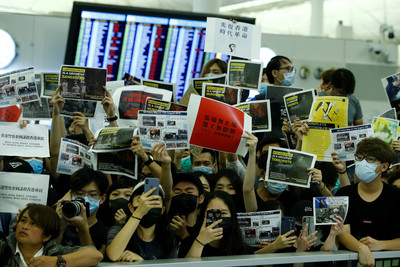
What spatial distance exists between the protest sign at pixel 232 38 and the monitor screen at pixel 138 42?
2917 mm

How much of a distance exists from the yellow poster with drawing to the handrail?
111 centimetres

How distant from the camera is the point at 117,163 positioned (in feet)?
14.2

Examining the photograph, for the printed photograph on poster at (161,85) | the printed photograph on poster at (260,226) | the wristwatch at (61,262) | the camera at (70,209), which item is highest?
the printed photograph on poster at (161,85)

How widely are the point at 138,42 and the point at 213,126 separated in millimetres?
4133

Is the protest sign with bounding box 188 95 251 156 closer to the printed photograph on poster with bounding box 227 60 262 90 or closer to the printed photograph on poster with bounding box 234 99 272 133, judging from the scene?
the printed photograph on poster with bounding box 234 99 272 133

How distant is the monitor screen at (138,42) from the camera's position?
8141 millimetres

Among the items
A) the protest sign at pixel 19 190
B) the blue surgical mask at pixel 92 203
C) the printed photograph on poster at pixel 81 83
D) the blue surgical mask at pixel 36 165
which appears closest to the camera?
the protest sign at pixel 19 190

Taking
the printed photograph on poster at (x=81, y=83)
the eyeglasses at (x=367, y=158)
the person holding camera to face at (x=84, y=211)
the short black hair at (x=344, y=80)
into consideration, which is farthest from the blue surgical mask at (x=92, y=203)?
the short black hair at (x=344, y=80)

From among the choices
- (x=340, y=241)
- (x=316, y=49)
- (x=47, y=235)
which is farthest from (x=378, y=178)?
(x=316, y=49)

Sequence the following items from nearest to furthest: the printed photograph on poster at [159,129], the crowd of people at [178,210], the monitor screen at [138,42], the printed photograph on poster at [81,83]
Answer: the crowd of people at [178,210] → the printed photograph on poster at [159,129] → the printed photograph on poster at [81,83] → the monitor screen at [138,42]

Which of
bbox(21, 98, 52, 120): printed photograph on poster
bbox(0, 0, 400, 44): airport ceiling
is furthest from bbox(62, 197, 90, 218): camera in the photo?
bbox(0, 0, 400, 44): airport ceiling

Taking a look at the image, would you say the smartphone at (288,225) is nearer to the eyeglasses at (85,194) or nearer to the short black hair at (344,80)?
the eyeglasses at (85,194)

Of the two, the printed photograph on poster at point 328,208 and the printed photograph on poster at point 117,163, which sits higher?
the printed photograph on poster at point 117,163

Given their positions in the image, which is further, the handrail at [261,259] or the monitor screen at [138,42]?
the monitor screen at [138,42]
